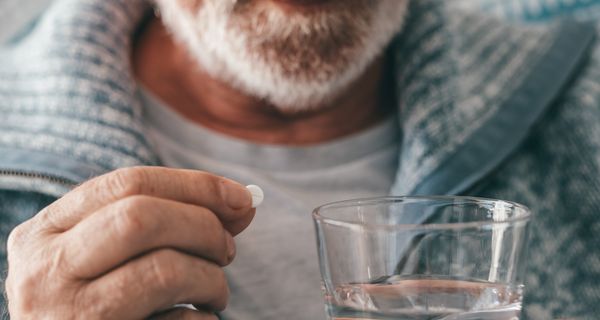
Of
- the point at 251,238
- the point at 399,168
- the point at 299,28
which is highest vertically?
the point at 299,28

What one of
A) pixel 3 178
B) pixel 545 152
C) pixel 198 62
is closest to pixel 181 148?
pixel 198 62

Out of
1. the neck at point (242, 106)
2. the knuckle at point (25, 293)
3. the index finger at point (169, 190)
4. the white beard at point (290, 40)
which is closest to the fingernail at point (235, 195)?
the index finger at point (169, 190)

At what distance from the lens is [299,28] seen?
0.64 metres

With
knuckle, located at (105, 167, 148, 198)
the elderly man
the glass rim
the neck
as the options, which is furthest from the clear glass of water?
the neck

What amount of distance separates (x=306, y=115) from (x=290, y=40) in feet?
0.59

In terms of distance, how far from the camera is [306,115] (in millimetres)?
821

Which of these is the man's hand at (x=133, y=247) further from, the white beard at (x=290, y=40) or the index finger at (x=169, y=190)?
the white beard at (x=290, y=40)

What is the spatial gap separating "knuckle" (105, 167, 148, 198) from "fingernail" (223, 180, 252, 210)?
0.15 ft

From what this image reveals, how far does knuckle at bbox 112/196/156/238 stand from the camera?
372 mm

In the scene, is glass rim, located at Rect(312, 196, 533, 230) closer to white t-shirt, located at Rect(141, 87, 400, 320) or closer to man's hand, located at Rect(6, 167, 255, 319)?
A: man's hand, located at Rect(6, 167, 255, 319)

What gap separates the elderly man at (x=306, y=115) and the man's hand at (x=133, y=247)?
0.14m

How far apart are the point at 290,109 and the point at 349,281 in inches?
18.0

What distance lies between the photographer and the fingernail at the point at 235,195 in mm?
399

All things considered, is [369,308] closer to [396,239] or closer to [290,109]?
[396,239]
